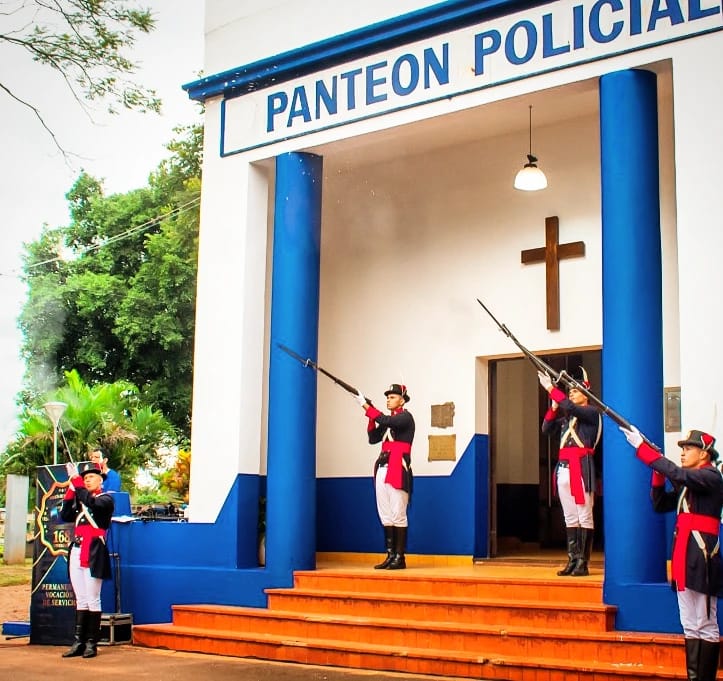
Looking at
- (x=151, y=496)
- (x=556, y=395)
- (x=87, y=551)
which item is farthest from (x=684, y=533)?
(x=151, y=496)

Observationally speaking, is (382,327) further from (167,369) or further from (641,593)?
(167,369)

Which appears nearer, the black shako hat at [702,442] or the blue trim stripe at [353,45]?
the black shako hat at [702,442]

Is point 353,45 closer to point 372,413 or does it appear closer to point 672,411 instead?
point 372,413

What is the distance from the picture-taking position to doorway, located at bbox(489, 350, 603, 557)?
12.8 meters

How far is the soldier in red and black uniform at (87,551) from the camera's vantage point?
30.4 ft

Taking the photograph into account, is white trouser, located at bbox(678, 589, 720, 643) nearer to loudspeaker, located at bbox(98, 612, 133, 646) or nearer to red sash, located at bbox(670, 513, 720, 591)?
red sash, located at bbox(670, 513, 720, 591)

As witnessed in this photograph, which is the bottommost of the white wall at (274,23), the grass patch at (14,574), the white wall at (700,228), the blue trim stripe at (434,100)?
the grass patch at (14,574)

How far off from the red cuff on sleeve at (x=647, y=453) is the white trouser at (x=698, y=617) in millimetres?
807

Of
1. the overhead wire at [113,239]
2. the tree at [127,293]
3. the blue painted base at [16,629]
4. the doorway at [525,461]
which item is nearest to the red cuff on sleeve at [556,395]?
the doorway at [525,461]

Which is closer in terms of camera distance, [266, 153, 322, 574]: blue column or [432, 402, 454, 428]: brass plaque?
[266, 153, 322, 574]: blue column

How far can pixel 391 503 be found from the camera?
32.4ft

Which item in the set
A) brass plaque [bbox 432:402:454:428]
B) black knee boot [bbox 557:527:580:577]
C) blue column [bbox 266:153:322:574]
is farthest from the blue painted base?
black knee boot [bbox 557:527:580:577]

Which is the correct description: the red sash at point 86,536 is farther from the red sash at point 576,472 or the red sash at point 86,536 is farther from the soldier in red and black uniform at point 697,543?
the soldier in red and black uniform at point 697,543

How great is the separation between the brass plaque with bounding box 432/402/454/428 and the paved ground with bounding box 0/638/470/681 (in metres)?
3.35
